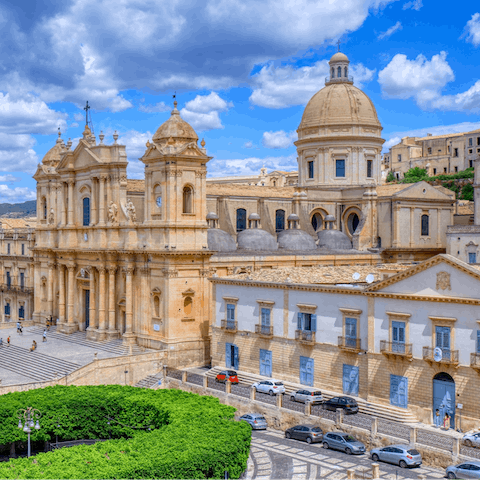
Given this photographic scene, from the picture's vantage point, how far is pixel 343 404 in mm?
35438

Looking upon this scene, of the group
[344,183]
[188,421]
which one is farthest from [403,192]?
[188,421]

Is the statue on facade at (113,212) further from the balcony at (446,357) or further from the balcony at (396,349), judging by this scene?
the balcony at (446,357)

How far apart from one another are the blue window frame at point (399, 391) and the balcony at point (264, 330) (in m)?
8.79

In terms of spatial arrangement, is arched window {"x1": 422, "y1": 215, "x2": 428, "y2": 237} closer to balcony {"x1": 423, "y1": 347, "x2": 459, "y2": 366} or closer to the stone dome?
the stone dome

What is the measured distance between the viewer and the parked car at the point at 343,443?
31141 millimetres

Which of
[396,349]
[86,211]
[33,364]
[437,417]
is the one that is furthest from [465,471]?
[86,211]

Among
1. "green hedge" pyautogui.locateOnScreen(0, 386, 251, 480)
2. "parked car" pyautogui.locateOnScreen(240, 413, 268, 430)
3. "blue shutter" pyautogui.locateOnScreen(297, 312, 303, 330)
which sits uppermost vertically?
"blue shutter" pyautogui.locateOnScreen(297, 312, 303, 330)

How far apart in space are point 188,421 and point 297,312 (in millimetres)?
13531

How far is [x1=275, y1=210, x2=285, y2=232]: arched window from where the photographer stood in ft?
209

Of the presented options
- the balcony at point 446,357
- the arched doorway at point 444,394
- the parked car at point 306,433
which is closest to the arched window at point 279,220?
the balcony at point 446,357

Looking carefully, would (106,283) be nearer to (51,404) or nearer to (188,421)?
(51,404)

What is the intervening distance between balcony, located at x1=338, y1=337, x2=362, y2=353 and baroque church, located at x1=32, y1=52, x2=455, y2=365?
40.0 ft

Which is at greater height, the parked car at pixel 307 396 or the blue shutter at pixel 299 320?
the blue shutter at pixel 299 320

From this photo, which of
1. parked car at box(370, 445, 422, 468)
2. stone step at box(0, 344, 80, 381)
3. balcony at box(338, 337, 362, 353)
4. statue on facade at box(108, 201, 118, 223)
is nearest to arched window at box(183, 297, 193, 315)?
stone step at box(0, 344, 80, 381)
